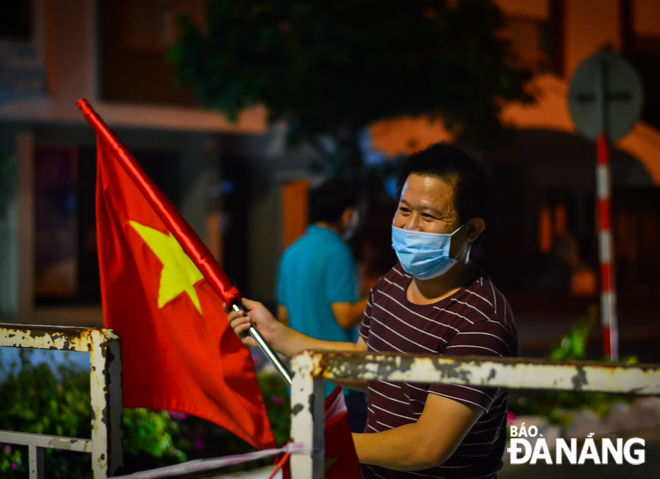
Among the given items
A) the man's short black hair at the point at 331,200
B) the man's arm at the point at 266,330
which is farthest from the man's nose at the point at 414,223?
the man's short black hair at the point at 331,200

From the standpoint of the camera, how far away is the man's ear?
212 cm

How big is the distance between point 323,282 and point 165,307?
54.4 inches

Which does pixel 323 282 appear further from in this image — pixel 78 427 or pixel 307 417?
pixel 307 417

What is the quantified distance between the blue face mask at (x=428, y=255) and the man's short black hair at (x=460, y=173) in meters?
0.09

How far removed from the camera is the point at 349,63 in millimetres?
9648

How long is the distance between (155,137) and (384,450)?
46.6 ft

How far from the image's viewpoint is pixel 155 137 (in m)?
15.4

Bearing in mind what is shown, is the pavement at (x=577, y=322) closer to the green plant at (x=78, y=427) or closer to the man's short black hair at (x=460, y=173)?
the green plant at (x=78, y=427)

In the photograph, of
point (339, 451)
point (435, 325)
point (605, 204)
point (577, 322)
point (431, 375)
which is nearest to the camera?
point (431, 375)

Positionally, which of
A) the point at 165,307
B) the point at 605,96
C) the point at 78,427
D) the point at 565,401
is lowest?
the point at 565,401

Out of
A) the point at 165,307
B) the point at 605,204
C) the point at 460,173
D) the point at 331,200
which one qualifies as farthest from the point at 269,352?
the point at 605,204

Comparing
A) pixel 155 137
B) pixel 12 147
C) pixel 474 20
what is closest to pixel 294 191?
pixel 155 137

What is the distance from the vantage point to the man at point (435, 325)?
71.5 inches

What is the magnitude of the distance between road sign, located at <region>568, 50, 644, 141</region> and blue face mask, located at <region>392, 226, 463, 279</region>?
4628 millimetres
